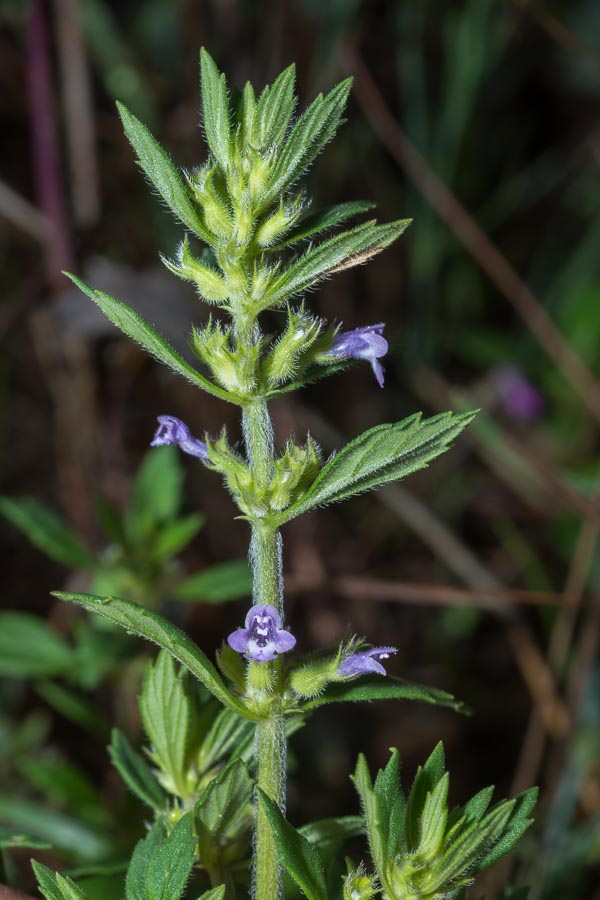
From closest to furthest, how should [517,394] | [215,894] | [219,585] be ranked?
[215,894], [219,585], [517,394]

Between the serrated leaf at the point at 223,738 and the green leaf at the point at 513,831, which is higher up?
the serrated leaf at the point at 223,738

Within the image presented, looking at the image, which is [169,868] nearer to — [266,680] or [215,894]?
[215,894]

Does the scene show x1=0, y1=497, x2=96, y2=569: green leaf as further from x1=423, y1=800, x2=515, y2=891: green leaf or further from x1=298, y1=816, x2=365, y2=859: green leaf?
x1=423, y1=800, x2=515, y2=891: green leaf

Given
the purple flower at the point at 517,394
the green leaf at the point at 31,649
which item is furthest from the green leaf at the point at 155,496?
the purple flower at the point at 517,394

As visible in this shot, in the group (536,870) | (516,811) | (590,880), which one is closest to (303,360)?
(516,811)

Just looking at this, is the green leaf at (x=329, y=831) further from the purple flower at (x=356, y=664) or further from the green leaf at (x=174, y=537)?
the green leaf at (x=174, y=537)

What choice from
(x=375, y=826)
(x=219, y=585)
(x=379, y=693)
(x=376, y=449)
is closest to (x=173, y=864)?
(x=375, y=826)
